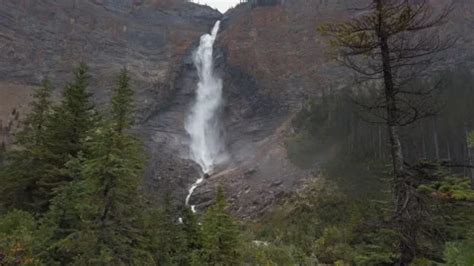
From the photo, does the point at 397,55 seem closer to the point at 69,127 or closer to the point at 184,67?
the point at 69,127

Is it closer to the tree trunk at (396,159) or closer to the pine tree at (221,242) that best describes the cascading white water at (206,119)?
the pine tree at (221,242)

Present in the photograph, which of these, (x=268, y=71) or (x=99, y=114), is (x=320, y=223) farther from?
(x=268, y=71)

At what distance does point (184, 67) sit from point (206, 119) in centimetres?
1289

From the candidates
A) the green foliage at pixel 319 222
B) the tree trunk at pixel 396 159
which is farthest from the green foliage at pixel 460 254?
the green foliage at pixel 319 222

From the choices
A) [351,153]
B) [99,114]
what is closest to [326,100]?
[351,153]

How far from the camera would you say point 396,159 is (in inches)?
319

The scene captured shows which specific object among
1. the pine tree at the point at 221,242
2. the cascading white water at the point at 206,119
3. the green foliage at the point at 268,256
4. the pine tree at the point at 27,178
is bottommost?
the green foliage at the point at 268,256

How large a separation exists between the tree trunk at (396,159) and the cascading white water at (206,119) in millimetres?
40055

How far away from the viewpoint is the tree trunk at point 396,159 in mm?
7473

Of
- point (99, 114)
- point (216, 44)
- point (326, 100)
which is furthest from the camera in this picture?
point (216, 44)

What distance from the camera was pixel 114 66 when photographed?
69500 mm

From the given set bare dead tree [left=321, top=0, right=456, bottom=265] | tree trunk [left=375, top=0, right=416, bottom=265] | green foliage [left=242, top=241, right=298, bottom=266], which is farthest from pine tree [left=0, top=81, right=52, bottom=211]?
tree trunk [left=375, top=0, right=416, bottom=265]

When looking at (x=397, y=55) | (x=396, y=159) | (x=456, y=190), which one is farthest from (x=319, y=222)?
(x=456, y=190)

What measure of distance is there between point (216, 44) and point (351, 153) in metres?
40.5
